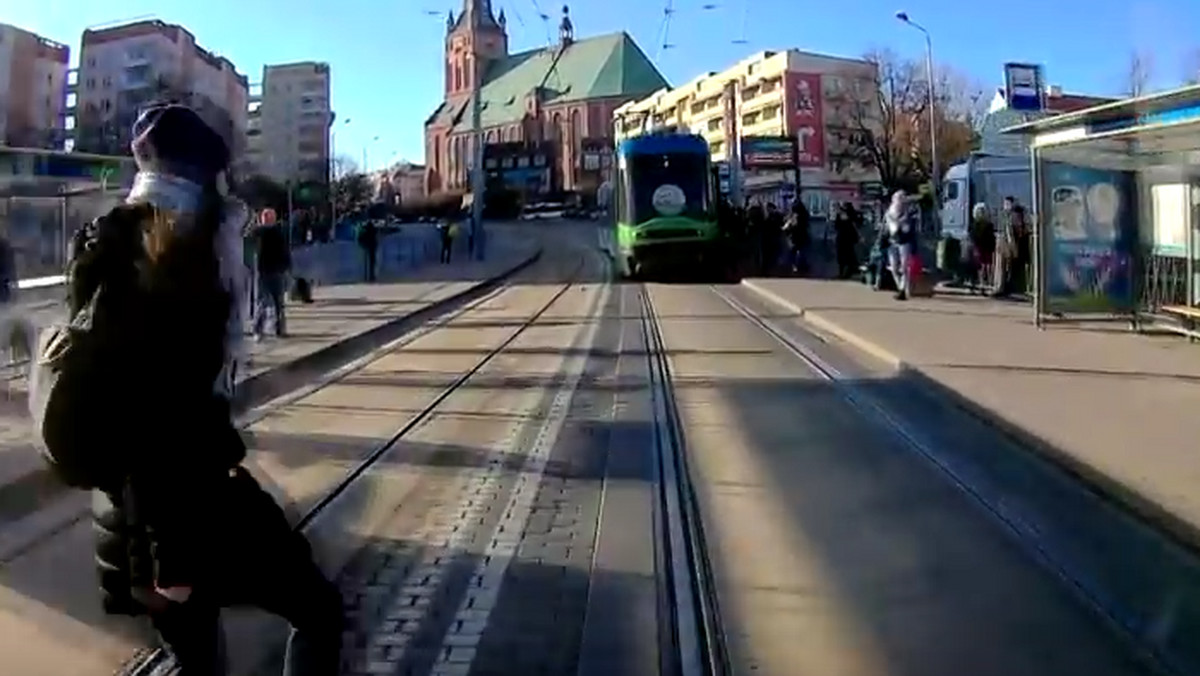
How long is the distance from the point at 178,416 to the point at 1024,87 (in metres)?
48.1

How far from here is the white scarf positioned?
301 centimetres

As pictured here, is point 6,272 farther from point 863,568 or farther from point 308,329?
point 863,568

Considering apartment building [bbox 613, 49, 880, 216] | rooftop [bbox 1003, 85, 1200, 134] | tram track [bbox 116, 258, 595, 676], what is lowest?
tram track [bbox 116, 258, 595, 676]

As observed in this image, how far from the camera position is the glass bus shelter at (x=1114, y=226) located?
15.3 m

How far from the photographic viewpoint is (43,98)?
1047 inches

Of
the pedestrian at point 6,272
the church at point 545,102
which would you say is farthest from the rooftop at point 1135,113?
the church at point 545,102

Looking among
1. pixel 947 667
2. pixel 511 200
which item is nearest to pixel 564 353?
pixel 947 667

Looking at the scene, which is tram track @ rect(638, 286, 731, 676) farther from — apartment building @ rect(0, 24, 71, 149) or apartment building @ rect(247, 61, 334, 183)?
apartment building @ rect(0, 24, 71, 149)

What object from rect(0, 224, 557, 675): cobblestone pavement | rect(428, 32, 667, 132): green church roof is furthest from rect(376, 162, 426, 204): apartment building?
rect(0, 224, 557, 675): cobblestone pavement

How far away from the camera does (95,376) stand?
2.86m

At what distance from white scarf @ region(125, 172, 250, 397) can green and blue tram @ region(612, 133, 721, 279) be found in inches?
1190

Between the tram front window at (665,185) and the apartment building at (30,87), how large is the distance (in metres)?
13.5

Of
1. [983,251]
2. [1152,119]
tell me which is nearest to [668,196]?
[983,251]

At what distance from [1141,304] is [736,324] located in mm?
6477
